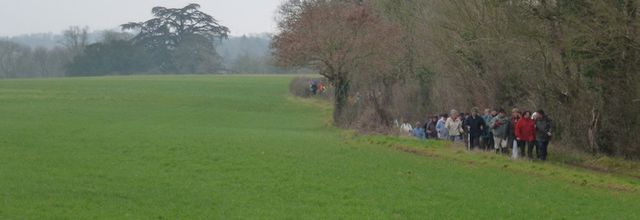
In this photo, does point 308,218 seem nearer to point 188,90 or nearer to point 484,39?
point 484,39

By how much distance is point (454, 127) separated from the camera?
90.5 ft

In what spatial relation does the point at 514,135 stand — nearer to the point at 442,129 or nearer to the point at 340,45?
the point at 442,129

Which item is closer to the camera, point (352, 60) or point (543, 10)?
point (543, 10)

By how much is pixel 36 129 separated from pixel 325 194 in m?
17.6

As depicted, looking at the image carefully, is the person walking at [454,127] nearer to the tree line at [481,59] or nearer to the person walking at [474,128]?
the person walking at [474,128]

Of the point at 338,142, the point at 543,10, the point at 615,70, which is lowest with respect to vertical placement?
the point at 338,142

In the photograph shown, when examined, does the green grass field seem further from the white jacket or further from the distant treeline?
the distant treeline

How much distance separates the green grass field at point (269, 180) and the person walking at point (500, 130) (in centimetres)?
102

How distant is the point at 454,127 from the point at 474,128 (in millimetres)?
2894

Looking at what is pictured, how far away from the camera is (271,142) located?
26797 mm

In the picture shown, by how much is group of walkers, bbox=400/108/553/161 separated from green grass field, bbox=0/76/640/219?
0.95m

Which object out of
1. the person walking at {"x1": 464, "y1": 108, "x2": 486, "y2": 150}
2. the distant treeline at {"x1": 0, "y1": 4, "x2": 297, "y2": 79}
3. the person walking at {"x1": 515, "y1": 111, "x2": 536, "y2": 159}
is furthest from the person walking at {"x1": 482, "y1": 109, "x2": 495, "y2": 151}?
the distant treeline at {"x1": 0, "y1": 4, "x2": 297, "y2": 79}

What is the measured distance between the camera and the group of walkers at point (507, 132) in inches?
876

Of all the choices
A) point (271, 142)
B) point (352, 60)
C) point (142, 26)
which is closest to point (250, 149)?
point (271, 142)
